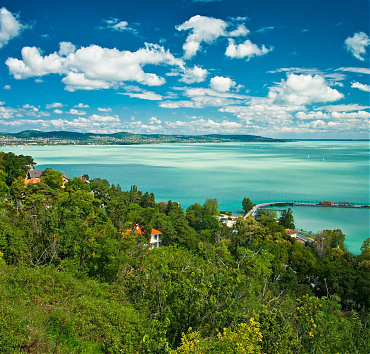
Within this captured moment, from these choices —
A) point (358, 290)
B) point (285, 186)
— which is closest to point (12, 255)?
point (358, 290)

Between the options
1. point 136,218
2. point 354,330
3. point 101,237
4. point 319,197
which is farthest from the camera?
point 319,197

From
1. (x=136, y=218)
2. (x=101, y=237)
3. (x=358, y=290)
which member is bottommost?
(x=358, y=290)

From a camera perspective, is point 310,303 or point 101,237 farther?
point 101,237

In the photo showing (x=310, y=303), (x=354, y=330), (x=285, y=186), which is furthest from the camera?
(x=285, y=186)

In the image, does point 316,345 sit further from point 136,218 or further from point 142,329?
point 136,218

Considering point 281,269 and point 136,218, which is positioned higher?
point 136,218

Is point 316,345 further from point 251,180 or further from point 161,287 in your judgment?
point 251,180

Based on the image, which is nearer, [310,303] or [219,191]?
[310,303]

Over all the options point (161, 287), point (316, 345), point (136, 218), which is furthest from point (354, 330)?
point (136, 218)

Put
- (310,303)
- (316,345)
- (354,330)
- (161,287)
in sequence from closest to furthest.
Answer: (316,345) → (310,303) → (354,330) → (161,287)
